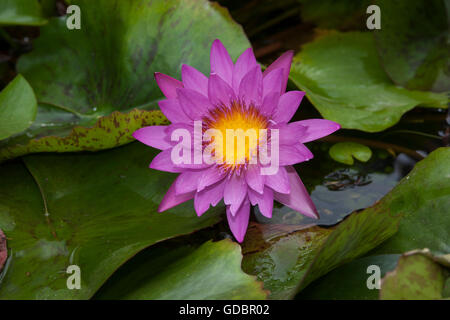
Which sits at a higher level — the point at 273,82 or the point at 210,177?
the point at 273,82

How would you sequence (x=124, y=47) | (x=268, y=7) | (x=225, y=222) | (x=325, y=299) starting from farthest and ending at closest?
1. (x=268, y=7)
2. (x=124, y=47)
3. (x=225, y=222)
4. (x=325, y=299)

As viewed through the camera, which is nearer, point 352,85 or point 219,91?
point 219,91

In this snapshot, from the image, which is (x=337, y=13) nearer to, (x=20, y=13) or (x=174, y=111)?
(x=174, y=111)

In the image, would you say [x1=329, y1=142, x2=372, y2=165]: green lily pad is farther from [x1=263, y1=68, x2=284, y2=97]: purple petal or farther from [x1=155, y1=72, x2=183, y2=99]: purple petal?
[x1=155, y1=72, x2=183, y2=99]: purple petal

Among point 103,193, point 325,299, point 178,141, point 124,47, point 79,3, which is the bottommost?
point 325,299

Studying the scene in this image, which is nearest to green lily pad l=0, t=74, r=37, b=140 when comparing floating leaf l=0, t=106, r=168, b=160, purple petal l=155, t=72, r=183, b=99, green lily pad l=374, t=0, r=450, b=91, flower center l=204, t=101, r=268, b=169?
floating leaf l=0, t=106, r=168, b=160

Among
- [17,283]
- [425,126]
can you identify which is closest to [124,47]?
[17,283]

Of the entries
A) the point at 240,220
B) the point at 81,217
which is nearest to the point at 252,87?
the point at 240,220

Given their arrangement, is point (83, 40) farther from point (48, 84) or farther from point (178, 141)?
point (178, 141)
